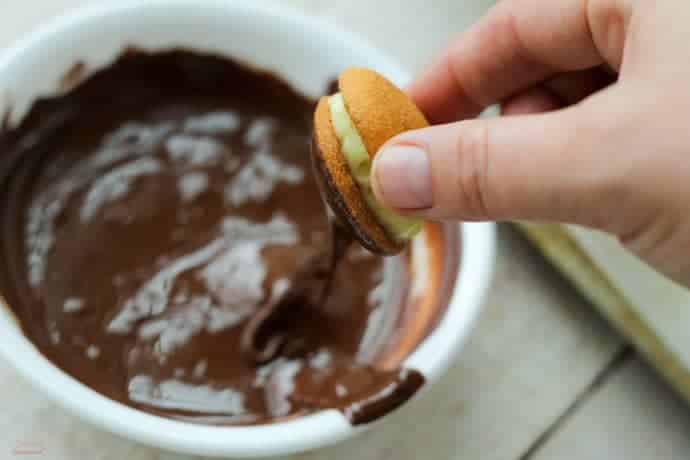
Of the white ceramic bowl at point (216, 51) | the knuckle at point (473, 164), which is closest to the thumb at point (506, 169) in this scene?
the knuckle at point (473, 164)

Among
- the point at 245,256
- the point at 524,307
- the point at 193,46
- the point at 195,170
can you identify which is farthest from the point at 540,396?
the point at 193,46

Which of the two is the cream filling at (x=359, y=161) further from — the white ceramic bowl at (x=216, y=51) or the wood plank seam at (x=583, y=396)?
the wood plank seam at (x=583, y=396)

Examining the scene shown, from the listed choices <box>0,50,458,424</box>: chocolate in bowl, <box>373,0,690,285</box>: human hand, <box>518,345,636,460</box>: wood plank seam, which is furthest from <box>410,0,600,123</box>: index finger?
<box>518,345,636,460</box>: wood plank seam

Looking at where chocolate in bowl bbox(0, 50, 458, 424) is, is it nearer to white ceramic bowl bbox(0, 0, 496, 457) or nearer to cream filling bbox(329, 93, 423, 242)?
white ceramic bowl bbox(0, 0, 496, 457)

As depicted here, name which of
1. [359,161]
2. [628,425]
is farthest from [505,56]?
[628,425]

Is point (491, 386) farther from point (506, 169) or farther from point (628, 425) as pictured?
point (506, 169)

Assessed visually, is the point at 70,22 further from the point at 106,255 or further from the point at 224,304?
the point at 224,304
